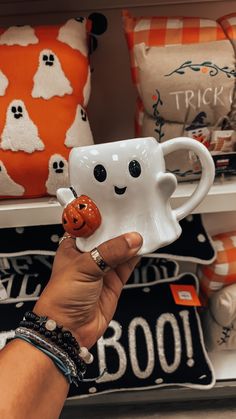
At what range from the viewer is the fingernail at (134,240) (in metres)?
0.56

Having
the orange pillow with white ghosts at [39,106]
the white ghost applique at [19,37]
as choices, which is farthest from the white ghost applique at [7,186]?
the white ghost applique at [19,37]

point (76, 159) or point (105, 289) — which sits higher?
point (76, 159)

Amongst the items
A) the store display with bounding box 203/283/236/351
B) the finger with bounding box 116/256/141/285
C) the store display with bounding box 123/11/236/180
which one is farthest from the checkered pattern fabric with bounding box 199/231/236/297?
the finger with bounding box 116/256/141/285

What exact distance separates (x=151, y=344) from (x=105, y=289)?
0.28 meters

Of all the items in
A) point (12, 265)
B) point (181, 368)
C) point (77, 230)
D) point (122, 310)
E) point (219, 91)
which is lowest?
point (181, 368)

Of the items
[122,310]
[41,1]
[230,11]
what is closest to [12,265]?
[122,310]

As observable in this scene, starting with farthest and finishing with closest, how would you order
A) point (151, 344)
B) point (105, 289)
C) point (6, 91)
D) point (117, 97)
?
point (117, 97), point (151, 344), point (6, 91), point (105, 289)

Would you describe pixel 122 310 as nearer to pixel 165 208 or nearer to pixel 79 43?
pixel 165 208

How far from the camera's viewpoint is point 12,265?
98 cm

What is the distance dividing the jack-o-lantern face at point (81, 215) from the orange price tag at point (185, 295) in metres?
0.47

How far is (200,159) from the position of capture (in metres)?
0.59

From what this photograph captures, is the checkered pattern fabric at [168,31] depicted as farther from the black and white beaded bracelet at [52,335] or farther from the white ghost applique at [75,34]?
the black and white beaded bracelet at [52,335]

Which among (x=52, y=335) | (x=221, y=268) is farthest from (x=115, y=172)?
(x=221, y=268)

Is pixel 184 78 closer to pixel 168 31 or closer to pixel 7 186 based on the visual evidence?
pixel 168 31
